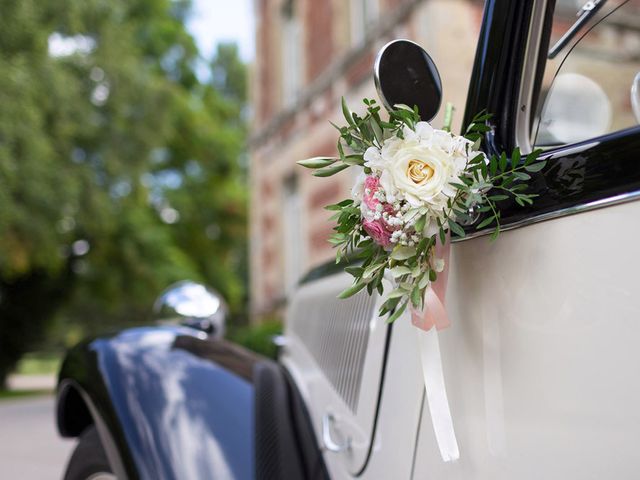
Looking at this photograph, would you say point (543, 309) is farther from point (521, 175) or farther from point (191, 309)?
point (191, 309)

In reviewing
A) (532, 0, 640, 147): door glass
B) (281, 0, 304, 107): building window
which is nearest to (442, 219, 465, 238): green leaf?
(532, 0, 640, 147): door glass

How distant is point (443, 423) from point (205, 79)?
22.3 metres

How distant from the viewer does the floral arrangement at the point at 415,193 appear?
1.04m

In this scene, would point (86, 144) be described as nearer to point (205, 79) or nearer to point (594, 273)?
point (205, 79)

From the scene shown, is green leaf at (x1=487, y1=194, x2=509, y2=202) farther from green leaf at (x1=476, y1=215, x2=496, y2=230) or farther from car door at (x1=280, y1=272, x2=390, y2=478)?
car door at (x1=280, y1=272, x2=390, y2=478)

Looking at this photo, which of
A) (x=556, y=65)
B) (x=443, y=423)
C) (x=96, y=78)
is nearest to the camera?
(x=443, y=423)

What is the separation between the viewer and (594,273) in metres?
0.93

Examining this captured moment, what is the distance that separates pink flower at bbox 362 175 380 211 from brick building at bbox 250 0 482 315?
6.77 meters

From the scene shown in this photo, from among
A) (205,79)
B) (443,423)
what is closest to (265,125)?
(205,79)

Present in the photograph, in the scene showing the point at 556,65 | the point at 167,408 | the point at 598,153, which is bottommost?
the point at 167,408

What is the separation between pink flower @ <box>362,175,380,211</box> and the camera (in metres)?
1.09

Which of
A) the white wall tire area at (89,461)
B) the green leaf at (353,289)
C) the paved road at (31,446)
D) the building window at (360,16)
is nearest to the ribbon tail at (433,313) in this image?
the green leaf at (353,289)

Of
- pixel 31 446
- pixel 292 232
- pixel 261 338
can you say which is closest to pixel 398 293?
pixel 31 446

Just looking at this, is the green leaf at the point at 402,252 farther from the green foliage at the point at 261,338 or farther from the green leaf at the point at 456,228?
the green foliage at the point at 261,338
